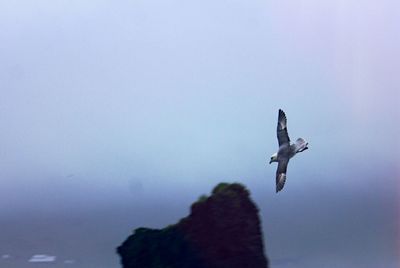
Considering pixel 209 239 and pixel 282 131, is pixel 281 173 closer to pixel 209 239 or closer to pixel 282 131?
pixel 282 131

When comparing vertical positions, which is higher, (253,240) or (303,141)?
(303,141)

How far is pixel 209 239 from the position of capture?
480cm

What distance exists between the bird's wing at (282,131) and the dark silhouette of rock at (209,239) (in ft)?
1.14

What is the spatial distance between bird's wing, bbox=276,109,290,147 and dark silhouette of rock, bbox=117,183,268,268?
35 cm

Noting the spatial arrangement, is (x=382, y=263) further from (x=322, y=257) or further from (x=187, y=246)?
(x=187, y=246)

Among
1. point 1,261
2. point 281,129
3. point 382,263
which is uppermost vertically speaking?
point 281,129

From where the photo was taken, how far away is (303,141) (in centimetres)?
462

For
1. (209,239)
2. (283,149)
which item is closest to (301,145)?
(283,149)

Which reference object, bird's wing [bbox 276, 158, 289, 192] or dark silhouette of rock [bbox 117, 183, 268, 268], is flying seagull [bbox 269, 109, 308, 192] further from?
dark silhouette of rock [bbox 117, 183, 268, 268]

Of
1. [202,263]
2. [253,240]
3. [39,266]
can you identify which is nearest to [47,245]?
[39,266]

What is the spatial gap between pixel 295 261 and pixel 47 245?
147cm

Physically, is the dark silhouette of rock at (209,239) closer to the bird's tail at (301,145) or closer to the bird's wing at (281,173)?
the bird's wing at (281,173)

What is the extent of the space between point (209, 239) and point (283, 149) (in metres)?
0.70

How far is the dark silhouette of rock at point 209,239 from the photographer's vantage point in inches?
183
